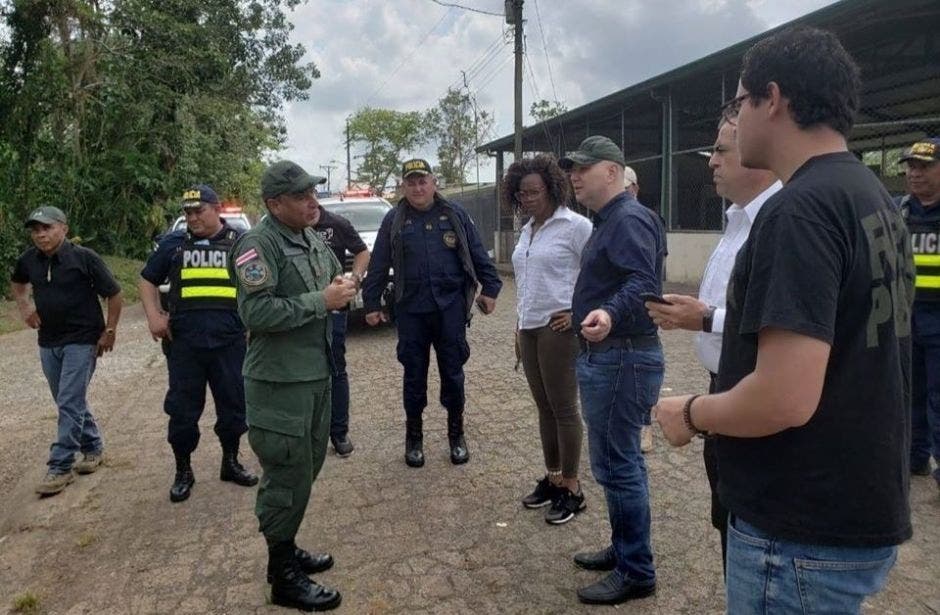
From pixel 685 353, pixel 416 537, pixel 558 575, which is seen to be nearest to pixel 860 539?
pixel 558 575

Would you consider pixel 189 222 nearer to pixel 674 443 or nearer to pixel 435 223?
pixel 435 223

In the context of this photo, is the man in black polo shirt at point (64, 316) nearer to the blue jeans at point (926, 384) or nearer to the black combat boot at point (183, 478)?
the black combat boot at point (183, 478)

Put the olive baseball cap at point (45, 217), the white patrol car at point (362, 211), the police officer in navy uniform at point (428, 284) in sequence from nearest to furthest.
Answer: the olive baseball cap at point (45, 217), the police officer in navy uniform at point (428, 284), the white patrol car at point (362, 211)

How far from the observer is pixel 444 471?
449cm

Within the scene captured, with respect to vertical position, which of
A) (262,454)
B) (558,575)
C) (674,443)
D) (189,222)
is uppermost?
(189,222)

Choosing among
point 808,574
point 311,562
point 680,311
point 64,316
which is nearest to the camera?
point 808,574

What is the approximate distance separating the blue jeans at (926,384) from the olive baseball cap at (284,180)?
11.0 ft

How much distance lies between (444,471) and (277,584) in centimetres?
168

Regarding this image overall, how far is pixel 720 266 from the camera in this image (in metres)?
2.34

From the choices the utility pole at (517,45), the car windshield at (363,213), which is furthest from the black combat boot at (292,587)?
the utility pole at (517,45)

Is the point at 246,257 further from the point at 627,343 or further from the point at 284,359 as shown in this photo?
the point at 627,343

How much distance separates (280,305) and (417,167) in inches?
77.6

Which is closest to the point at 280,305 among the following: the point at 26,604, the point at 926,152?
the point at 26,604

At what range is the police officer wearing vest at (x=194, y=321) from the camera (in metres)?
4.14
